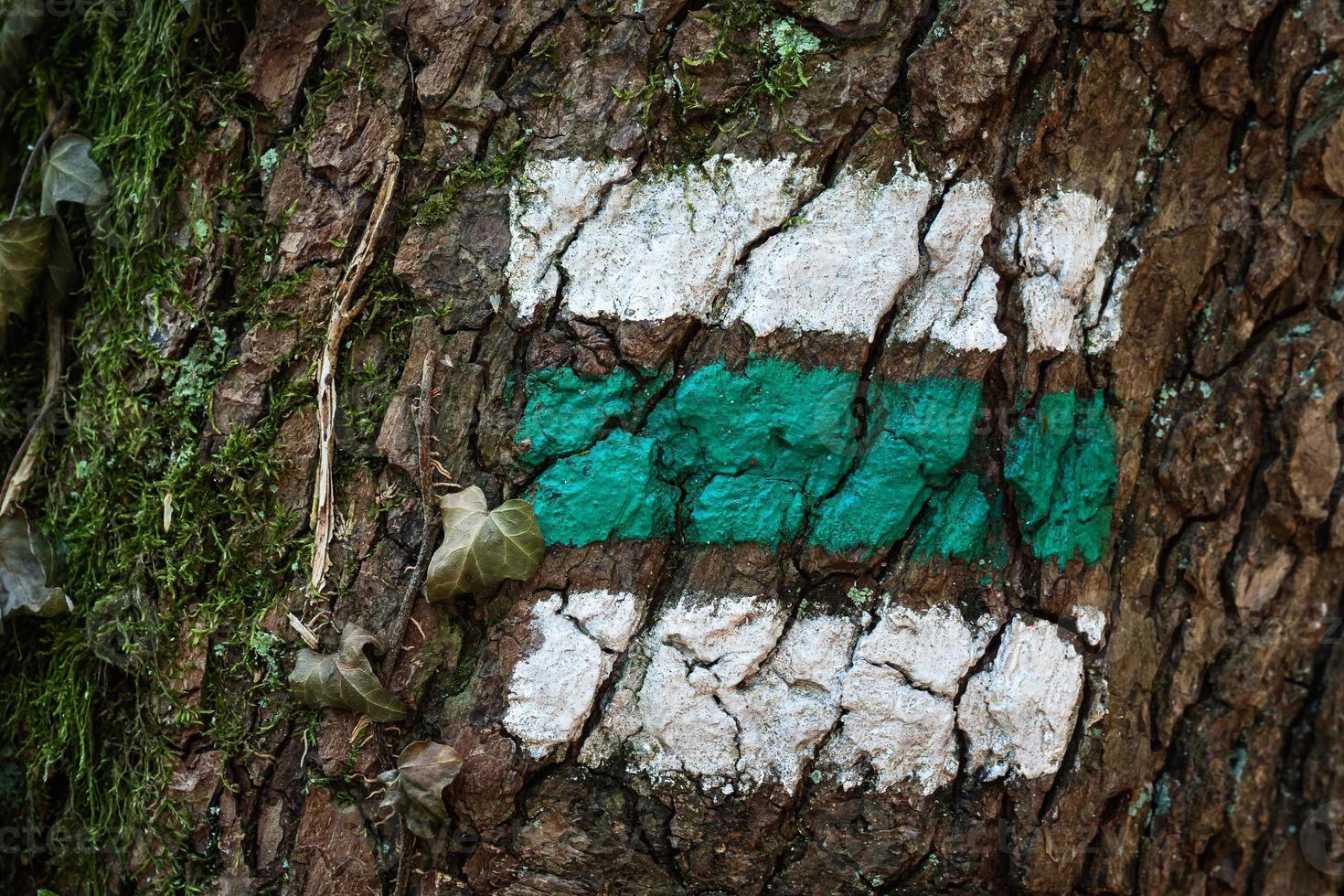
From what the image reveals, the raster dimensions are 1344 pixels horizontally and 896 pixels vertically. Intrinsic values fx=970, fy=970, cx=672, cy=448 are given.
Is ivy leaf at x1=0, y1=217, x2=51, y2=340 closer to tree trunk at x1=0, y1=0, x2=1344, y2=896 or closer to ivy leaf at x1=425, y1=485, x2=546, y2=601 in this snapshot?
tree trunk at x1=0, y1=0, x2=1344, y2=896

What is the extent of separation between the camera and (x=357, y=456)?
1680 mm

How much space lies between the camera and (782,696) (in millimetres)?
1600

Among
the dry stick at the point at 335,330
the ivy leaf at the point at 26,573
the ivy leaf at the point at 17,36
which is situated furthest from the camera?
the ivy leaf at the point at 17,36

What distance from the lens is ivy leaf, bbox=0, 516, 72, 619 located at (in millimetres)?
1822

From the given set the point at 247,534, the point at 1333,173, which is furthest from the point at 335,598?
the point at 1333,173

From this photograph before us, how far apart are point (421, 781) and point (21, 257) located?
1.30 meters

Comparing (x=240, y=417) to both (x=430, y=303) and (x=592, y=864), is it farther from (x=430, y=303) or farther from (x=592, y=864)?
(x=592, y=864)

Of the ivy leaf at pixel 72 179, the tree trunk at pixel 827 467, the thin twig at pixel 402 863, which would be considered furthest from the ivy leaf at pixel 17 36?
the thin twig at pixel 402 863

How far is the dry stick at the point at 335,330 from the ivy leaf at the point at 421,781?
402 mm

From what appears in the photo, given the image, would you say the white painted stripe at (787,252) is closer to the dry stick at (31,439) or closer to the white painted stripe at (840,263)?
the white painted stripe at (840,263)

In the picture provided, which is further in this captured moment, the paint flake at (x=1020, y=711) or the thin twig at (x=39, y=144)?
the thin twig at (x=39, y=144)

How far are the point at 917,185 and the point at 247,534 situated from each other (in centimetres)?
129

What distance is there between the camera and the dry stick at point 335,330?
1.67 meters

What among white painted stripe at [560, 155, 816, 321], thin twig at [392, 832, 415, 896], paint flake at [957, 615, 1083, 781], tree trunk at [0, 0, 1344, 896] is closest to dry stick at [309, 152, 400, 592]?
tree trunk at [0, 0, 1344, 896]
